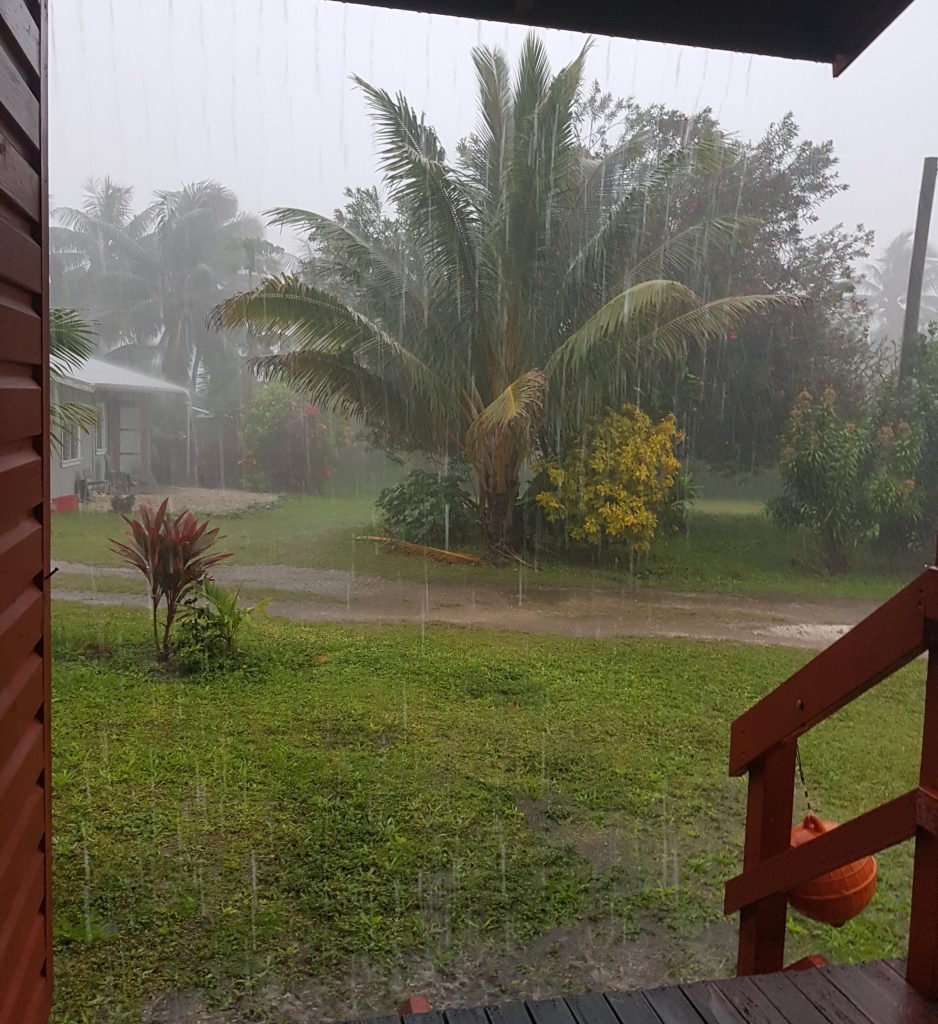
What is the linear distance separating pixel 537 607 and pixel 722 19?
6.21 meters

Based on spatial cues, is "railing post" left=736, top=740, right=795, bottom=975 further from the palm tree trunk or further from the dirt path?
the palm tree trunk

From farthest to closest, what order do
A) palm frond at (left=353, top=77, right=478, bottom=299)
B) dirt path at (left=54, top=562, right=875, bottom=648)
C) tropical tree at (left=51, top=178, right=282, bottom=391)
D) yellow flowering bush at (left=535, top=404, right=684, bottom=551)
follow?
1. tropical tree at (left=51, top=178, right=282, bottom=391)
2. yellow flowering bush at (left=535, top=404, right=684, bottom=551)
3. dirt path at (left=54, top=562, right=875, bottom=648)
4. palm frond at (left=353, top=77, right=478, bottom=299)

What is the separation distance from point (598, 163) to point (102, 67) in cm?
504

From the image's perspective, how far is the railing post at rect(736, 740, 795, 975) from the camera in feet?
5.24

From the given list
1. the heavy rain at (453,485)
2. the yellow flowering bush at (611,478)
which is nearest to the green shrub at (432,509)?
the heavy rain at (453,485)

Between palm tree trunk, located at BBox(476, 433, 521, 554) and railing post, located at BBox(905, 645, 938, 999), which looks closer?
Answer: railing post, located at BBox(905, 645, 938, 999)

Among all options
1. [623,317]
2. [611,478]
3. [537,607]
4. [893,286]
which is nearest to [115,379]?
[537,607]

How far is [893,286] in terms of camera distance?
368 inches

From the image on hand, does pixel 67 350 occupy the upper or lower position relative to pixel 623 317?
lower

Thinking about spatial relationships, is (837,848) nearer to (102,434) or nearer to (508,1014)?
(508,1014)

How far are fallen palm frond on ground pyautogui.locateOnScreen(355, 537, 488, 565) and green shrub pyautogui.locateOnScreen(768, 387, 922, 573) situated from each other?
10.5 feet

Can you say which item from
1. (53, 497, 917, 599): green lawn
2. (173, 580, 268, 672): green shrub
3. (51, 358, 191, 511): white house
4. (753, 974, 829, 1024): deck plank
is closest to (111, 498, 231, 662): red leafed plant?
(173, 580, 268, 672): green shrub

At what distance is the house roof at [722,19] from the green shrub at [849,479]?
6.77 metres

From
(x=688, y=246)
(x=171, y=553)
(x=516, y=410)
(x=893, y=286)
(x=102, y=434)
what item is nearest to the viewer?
(x=171, y=553)
